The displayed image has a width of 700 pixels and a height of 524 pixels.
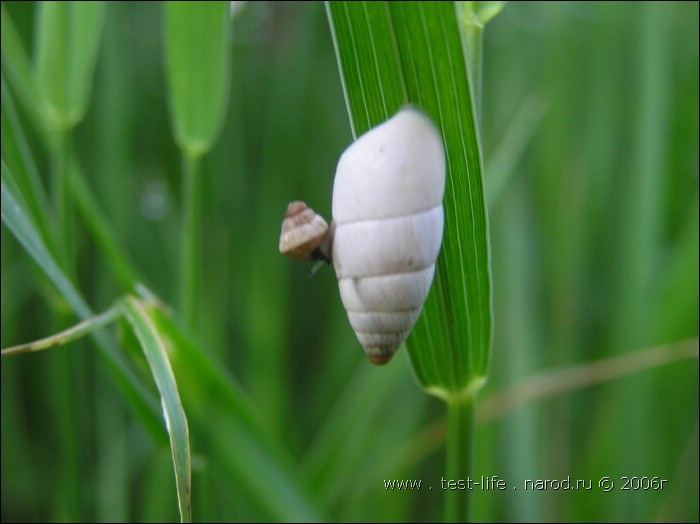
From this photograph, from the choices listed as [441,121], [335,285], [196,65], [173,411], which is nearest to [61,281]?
[173,411]

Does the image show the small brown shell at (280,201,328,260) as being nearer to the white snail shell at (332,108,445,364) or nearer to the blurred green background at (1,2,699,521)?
the white snail shell at (332,108,445,364)

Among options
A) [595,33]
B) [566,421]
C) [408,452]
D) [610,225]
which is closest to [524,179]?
[610,225]

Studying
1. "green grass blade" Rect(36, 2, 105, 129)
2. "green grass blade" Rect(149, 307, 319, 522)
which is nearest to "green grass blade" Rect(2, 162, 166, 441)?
"green grass blade" Rect(149, 307, 319, 522)

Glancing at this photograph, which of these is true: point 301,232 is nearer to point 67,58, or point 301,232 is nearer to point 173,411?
point 173,411

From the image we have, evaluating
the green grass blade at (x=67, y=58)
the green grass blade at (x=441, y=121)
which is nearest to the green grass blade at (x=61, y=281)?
the green grass blade at (x=67, y=58)

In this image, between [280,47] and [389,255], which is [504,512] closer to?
[389,255]
